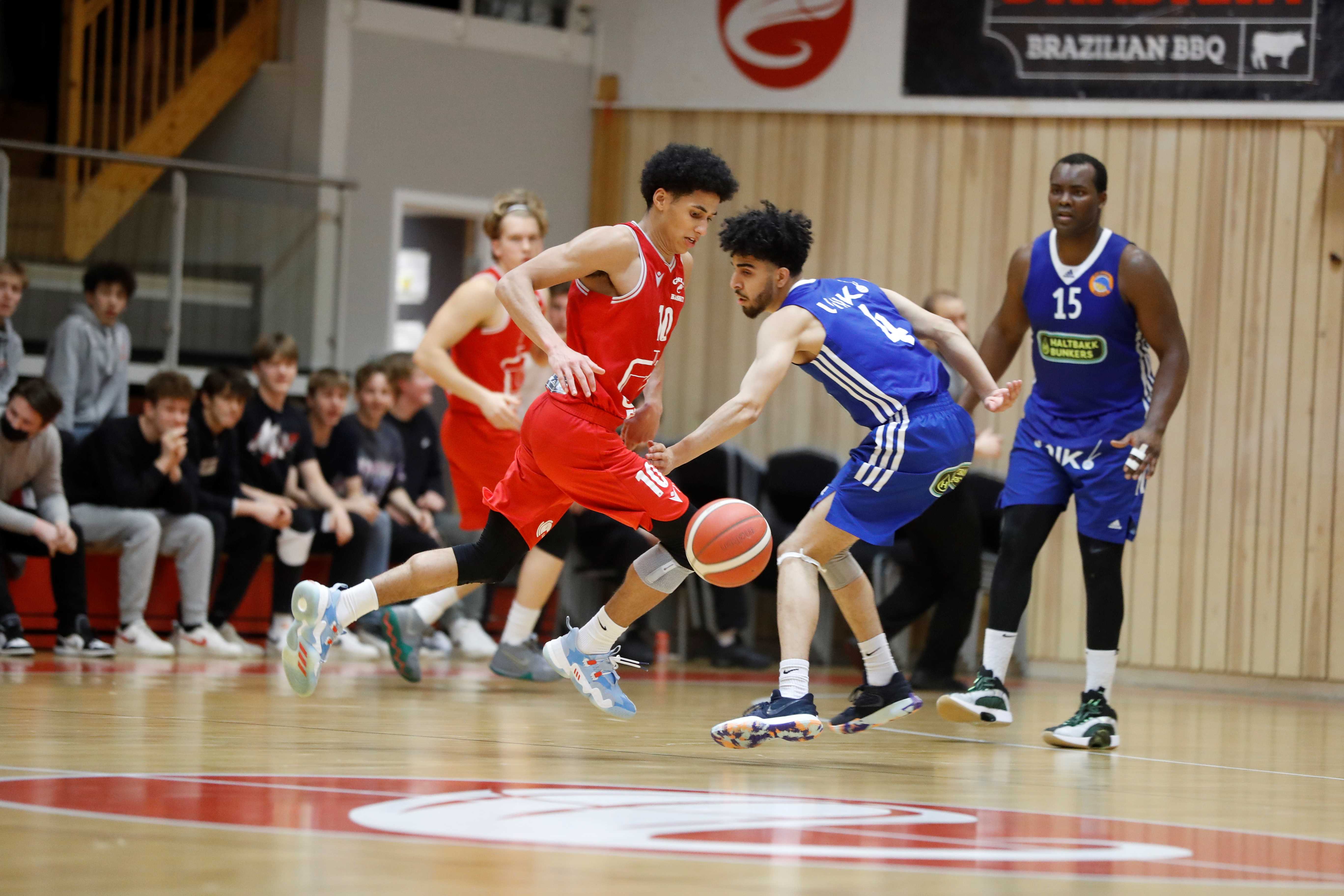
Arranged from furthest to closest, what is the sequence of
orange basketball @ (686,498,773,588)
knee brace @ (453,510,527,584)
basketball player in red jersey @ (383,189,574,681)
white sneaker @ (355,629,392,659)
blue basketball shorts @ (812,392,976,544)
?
white sneaker @ (355,629,392,659) < basketball player in red jersey @ (383,189,574,681) < knee brace @ (453,510,527,584) < blue basketball shorts @ (812,392,976,544) < orange basketball @ (686,498,773,588)

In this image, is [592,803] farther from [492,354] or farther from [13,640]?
[13,640]

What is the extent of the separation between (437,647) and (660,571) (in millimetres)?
3801

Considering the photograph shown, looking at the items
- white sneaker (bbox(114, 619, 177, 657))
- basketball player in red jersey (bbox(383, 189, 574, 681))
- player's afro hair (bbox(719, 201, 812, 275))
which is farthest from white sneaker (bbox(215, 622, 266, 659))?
A: player's afro hair (bbox(719, 201, 812, 275))

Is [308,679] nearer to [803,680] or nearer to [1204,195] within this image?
[803,680]

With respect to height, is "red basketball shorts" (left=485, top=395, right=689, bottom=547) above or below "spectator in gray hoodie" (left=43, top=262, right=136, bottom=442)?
below

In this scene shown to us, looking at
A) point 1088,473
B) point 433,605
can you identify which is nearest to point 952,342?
point 1088,473

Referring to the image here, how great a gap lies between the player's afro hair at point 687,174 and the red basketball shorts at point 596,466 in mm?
645

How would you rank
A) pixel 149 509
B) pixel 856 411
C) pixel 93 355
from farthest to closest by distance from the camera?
pixel 93 355, pixel 149 509, pixel 856 411

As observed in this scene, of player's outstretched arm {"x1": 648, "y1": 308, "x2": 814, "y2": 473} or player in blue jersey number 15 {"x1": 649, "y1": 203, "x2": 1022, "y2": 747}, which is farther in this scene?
player in blue jersey number 15 {"x1": 649, "y1": 203, "x2": 1022, "y2": 747}

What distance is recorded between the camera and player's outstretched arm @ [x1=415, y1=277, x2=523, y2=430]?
19.7 ft

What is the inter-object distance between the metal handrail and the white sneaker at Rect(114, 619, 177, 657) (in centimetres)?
272

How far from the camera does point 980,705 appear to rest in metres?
4.86

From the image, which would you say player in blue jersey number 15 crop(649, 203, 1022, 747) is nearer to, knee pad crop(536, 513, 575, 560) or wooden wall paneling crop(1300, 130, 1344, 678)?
knee pad crop(536, 513, 575, 560)

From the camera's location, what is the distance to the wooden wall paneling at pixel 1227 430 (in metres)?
8.75
